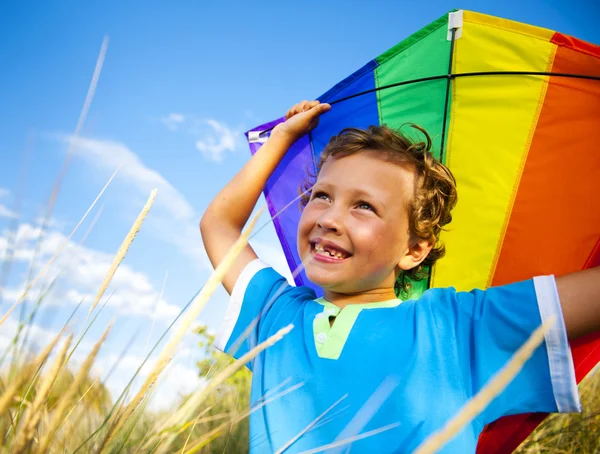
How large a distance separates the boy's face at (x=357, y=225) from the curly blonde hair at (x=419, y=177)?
0.05 meters

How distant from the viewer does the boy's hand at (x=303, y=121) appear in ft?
6.96

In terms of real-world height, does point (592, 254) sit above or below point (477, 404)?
above

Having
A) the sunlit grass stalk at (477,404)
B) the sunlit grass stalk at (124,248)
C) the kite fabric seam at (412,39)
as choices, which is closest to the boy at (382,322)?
the kite fabric seam at (412,39)

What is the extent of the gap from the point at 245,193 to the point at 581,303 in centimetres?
131

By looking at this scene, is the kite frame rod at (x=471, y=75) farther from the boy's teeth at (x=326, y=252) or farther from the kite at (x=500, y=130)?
the boy's teeth at (x=326, y=252)

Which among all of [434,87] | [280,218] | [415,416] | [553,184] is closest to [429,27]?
[434,87]

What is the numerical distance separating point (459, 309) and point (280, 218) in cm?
105

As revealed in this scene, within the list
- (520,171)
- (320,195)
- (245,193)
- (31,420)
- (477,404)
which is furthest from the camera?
(245,193)

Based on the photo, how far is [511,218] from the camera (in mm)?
1961

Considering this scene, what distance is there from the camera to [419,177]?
1812mm

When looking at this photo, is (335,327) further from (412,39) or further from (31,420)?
(412,39)

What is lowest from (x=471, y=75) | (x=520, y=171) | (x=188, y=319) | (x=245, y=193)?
(x=188, y=319)

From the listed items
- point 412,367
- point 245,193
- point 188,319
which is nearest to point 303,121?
point 245,193

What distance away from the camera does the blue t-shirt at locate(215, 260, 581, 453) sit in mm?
1278
